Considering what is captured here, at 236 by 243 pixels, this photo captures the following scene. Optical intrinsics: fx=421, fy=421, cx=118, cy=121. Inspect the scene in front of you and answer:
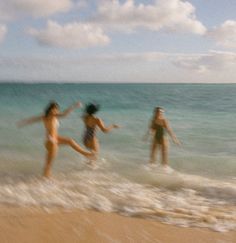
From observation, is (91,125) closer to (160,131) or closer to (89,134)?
(89,134)

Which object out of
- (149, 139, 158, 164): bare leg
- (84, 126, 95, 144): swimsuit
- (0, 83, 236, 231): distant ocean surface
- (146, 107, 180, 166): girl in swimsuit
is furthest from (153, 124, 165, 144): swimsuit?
(84, 126, 95, 144): swimsuit

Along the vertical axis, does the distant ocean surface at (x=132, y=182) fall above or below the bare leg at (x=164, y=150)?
below

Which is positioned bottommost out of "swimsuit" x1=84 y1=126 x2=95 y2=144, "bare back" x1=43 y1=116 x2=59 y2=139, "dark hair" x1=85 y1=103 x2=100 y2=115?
"swimsuit" x1=84 y1=126 x2=95 y2=144

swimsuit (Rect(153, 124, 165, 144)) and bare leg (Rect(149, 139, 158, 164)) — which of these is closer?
swimsuit (Rect(153, 124, 165, 144))

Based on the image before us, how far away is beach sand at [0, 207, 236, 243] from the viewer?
5078mm

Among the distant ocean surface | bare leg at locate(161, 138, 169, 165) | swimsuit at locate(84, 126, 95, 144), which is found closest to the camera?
the distant ocean surface

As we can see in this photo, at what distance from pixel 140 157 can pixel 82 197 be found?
15.8 feet

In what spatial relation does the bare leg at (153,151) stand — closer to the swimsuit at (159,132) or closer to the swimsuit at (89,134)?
the swimsuit at (159,132)

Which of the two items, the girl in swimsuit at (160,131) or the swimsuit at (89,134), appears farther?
the girl in swimsuit at (160,131)

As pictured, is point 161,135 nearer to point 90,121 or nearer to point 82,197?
point 90,121

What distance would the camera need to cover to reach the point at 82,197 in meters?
6.90

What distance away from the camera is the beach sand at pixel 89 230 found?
508cm

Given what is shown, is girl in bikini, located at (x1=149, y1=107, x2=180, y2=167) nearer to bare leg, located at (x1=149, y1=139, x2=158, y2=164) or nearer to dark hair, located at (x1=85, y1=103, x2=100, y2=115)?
bare leg, located at (x1=149, y1=139, x2=158, y2=164)

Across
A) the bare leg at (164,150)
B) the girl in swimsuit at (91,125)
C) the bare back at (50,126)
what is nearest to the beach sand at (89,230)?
the bare back at (50,126)
